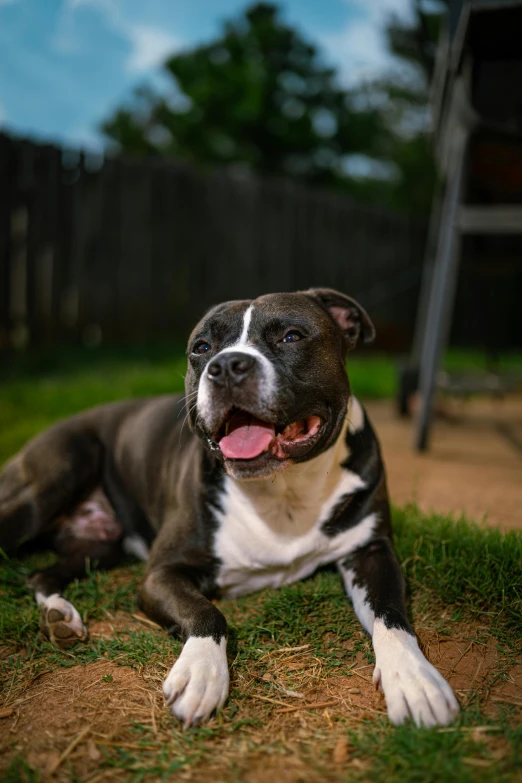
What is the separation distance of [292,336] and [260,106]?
13.9 m

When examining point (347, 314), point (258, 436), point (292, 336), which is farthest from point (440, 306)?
point (258, 436)

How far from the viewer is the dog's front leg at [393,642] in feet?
5.90

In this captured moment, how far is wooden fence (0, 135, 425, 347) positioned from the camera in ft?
24.0

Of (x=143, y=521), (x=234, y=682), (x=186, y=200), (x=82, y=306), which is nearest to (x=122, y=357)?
(x=82, y=306)

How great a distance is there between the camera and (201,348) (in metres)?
2.64

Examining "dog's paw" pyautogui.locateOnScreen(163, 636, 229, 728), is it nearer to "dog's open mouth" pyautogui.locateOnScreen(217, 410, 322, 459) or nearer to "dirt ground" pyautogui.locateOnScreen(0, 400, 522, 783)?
"dirt ground" pyautogui.locateOnScreen(0, 400, 522, 783)

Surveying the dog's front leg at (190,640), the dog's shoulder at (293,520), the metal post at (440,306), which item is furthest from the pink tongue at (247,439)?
the metal post at (440,306)

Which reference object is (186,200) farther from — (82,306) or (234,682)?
(234,682)

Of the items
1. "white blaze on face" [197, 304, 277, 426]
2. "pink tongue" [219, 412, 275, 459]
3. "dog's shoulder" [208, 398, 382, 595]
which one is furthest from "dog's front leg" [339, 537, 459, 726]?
"white blaze on face" [197, 304, 277, 426]

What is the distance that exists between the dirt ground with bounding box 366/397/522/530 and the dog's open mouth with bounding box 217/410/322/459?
0.93 metres

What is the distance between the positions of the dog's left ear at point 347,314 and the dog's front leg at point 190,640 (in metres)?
1.15

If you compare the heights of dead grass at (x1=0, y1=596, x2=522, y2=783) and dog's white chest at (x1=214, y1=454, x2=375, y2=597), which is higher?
dog's white chest at (x1=214, y1=454, x2=375, y2=597)

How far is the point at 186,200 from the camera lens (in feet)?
28.8

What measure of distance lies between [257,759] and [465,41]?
3.82 metres
